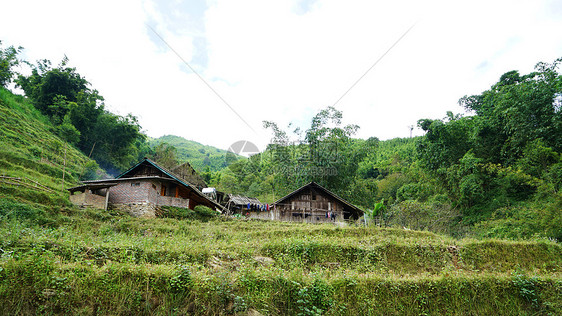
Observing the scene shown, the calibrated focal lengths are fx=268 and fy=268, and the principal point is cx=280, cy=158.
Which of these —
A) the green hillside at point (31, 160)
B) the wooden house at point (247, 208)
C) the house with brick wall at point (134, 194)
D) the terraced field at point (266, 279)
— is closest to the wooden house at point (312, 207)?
the wooden house at point (247, 208)

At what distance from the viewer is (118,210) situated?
17281 mm

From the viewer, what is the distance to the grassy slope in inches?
212

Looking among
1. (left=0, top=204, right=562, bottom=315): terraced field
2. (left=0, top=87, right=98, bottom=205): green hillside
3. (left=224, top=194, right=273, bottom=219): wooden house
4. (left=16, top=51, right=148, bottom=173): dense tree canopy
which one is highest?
(left=16, top=51, right=148, bottom=173): dense tree canopy

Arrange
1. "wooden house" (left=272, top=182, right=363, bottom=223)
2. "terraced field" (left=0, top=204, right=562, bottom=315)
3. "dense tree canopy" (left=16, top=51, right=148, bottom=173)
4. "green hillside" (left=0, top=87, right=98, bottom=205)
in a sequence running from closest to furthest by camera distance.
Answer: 1. "terraced field" (left=0, top=204, right=562, bottom=315)
2. "green hillside" (left=0, top=87, right=98, bottom=205)
3. "wooden house" (left=272, top=182, right=363, bottom=223)
4. "dense tree canopy" (left=16, top=51, right=148, bottom=173)

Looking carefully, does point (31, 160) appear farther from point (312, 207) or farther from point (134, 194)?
point (312, 207)

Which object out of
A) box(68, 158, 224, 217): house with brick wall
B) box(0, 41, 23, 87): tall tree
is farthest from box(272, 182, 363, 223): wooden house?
box(0, 41, 23, 87): tall tree

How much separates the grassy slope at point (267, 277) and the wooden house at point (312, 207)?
14194 millimetres

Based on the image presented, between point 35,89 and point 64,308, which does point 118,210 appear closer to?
point 64,308

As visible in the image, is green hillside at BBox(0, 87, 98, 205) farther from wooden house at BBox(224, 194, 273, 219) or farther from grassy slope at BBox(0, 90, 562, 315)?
wooden house at BBox(224, 194, 273, 219)

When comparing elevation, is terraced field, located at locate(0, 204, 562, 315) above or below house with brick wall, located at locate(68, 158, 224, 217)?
below

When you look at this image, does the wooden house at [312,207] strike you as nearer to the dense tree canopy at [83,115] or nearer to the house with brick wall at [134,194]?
the house with brick wall at [134,194]

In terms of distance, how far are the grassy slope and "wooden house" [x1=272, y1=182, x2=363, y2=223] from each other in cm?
1419

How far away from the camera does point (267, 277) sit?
616 cm

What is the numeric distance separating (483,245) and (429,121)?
19.6m
